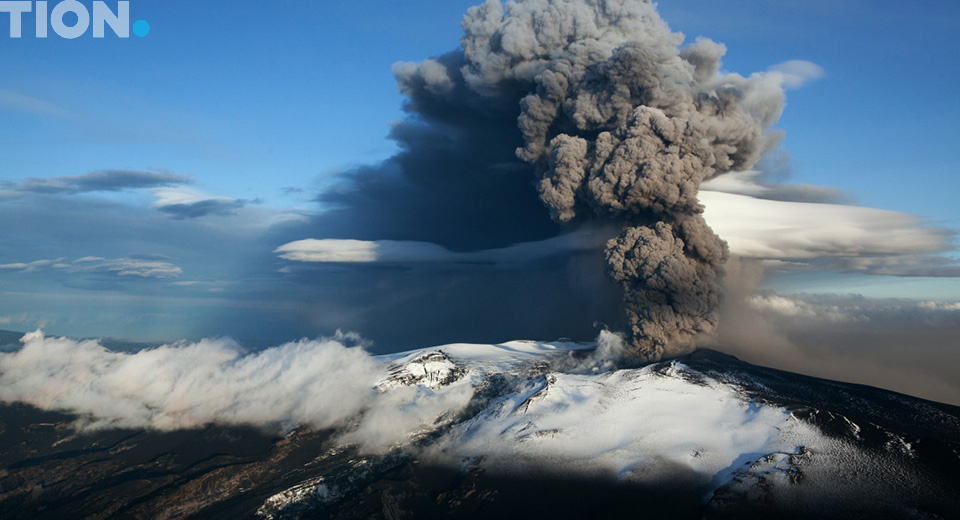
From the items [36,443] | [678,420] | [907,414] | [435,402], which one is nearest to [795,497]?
[678,420]

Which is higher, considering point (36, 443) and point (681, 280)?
point (681, 280)

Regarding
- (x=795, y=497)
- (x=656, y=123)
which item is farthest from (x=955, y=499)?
(x=656, y=123)

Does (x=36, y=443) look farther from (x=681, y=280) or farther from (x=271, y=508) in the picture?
(x=681, y=280)

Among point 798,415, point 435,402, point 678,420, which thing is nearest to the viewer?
point 798,415

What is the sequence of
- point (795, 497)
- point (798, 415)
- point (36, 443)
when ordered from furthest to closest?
point (36, 443)
point (798, 415)
point (795, 497)

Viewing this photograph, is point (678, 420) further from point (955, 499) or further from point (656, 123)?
point (656, 123)

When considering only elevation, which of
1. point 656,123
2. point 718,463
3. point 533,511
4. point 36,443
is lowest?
point 36,443

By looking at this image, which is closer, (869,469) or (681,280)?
(869,469)
